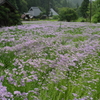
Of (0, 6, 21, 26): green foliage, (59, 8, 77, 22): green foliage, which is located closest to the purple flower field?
(0, 6, 21, 26): green foliage

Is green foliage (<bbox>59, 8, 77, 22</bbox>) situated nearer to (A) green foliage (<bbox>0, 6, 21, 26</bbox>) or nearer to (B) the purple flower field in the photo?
(A) green foliage (<bbox>0, 6, 21, 26</bbox>)

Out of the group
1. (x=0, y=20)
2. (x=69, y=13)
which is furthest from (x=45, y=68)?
(x=69, y=13)

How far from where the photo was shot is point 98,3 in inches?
1779

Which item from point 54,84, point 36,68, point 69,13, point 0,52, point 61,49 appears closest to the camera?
point 54,84

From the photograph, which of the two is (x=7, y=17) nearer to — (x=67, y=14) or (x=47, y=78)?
(x=47, y=78)

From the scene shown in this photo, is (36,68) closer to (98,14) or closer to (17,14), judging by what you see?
(17,14)

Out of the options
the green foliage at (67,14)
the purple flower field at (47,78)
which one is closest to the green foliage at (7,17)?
the purple flower field at (47,78)

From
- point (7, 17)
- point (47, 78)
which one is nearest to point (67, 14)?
point (7, 17)

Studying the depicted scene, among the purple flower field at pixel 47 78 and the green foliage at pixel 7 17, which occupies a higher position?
the green foliage at pixel 7 17

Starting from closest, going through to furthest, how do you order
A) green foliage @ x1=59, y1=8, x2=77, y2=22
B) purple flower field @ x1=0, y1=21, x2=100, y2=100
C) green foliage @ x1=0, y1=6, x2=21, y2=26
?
purple flower field @ x1=0, y1=21, x2=100, y2=100 < green foliage @ x1=0, y1=6, x2=21, y2=26 < green foliage @ x1=59, y1=8, x2=77, y2=22

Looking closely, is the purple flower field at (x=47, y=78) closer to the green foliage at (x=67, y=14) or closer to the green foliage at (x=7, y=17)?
the green foliage at (x=7, y=17)

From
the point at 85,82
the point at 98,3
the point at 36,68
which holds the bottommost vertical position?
the point at 85,82

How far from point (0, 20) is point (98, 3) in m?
32.7

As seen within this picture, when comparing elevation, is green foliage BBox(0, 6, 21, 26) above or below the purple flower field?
above
